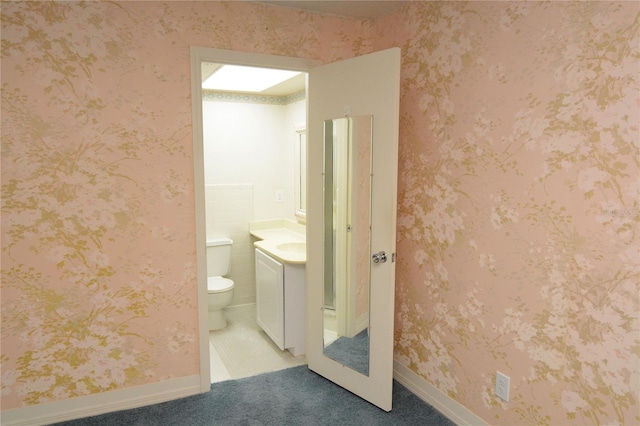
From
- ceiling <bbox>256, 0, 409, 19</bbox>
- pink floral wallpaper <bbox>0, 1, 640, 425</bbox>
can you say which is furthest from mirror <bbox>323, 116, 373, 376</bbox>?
ceiling <bbox>256, 0, 409, 19</bbox>

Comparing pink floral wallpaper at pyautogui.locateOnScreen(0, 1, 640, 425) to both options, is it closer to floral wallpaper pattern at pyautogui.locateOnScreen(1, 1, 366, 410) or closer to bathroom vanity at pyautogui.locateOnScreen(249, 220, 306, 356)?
floral wallpaper pattern at pyautogui.locateOnScreen(1, 1, 366, 410)

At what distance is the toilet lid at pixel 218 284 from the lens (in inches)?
143

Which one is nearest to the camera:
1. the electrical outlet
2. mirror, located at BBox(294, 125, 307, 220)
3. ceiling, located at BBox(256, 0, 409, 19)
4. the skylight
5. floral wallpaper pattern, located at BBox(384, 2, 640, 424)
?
floral wallpaper pattern, located at BBox(384, 2, 640, 424)

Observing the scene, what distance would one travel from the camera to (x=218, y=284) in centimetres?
→ 376

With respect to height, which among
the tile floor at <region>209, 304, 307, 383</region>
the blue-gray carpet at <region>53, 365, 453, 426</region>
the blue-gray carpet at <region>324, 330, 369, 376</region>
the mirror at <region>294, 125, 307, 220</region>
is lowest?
the tile floor at <region>209, 304, 307, 383</region>

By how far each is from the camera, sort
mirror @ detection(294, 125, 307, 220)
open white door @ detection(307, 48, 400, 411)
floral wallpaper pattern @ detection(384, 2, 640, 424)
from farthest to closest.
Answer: mirror @ detection(294, 125, 307, 220) → open white door @ detection(307, 48, 400, 411) → floral wallpaper pattern @ detection(384, 2, 640, 424)

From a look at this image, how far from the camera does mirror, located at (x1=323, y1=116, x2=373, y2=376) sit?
7.97 ft

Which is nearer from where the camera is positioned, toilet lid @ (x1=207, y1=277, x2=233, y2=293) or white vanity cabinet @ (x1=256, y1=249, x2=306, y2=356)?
white vanity cabinet @ (x1=256, y1=249, x2=306, y2=356)

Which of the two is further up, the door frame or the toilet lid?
the door frame

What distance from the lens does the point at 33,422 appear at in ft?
7.29

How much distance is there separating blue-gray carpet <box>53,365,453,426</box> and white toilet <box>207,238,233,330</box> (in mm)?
1017

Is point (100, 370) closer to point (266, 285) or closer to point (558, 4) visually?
point (266, 285)

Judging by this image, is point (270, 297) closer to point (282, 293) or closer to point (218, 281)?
point (282, 293)

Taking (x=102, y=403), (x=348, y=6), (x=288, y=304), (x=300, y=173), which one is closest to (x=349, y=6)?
(x=348, y=6)
